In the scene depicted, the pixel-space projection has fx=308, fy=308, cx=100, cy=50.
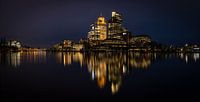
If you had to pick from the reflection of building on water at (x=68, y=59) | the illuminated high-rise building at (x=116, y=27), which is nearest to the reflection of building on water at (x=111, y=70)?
the reflection of building on water at (x=68, y=59)

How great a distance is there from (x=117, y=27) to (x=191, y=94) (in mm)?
147242

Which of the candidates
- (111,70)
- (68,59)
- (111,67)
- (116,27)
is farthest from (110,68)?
(116,27)

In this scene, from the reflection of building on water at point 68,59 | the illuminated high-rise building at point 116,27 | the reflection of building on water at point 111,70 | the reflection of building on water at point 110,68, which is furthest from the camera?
the illuminated high-rise building at point 116,27

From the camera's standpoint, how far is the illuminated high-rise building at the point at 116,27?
A: 503 feet

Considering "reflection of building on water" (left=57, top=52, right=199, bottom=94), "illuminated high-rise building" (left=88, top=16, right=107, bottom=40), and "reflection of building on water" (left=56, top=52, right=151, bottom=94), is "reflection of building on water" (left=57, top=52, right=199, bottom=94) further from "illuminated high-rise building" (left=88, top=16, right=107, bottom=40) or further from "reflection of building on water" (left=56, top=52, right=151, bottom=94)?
"illuminated high-rise building" (left=88, top=16, right=107, bottom=40)

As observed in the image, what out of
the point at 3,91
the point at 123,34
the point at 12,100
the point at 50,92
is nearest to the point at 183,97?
the point at 50,92

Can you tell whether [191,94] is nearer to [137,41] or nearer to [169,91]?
[169,91]

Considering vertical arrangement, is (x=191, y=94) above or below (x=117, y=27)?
below

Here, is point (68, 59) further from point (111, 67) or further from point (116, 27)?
point (116, 27)

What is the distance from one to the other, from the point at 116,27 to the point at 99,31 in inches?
414

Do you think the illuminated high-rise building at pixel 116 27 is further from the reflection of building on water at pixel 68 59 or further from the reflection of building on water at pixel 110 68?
the reflection of building on water at pixel 110 68

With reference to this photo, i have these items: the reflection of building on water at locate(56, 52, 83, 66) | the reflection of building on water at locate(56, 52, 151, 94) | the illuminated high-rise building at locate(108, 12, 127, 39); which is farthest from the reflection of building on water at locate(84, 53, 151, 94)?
the illuminated high-rise building at locate(108, 12, 127, 39)

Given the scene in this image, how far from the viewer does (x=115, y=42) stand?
138 m

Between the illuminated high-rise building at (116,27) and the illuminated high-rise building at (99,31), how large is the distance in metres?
5.09
